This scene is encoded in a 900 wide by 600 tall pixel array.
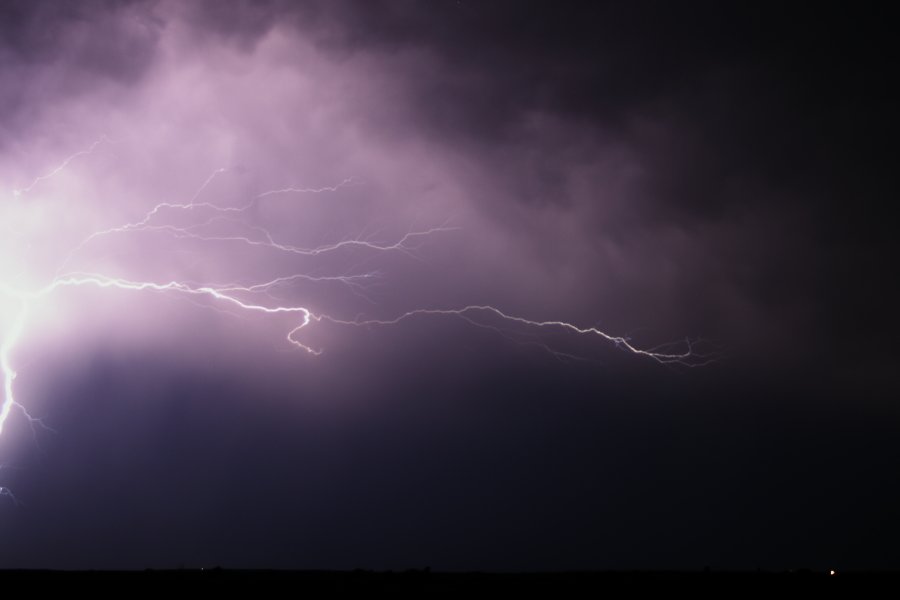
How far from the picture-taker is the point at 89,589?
11.8m

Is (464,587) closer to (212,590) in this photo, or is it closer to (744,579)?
(212,590)

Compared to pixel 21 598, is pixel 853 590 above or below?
above

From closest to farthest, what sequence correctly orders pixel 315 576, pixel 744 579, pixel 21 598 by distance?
pixel 21 598 → pixel 744 579 → pixel 315 576

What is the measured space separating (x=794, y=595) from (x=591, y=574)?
4.01 m

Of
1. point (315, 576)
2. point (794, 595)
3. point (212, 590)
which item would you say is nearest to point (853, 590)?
point (794, 595)

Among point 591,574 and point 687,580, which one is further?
point 591,574

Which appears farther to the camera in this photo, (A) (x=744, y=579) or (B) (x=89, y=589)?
(A) (x=744, y=579)

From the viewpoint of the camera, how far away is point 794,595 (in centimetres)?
1127

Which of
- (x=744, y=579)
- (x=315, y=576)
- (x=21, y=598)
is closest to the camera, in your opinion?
(x=21, y=598)

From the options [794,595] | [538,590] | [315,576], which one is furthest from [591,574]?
[315,576]

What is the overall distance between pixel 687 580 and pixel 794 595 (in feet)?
7.09

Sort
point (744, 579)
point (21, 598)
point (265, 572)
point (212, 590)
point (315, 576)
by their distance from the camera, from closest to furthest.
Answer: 1. point (21, 598)
2. point (212, 590)
3. point (744, 579)
4. point (315, 576)
5. point (265, 572)

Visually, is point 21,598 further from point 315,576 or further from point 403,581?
point 403,581

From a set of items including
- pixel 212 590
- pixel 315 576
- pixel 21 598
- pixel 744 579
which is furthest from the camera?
pixel 315 576
